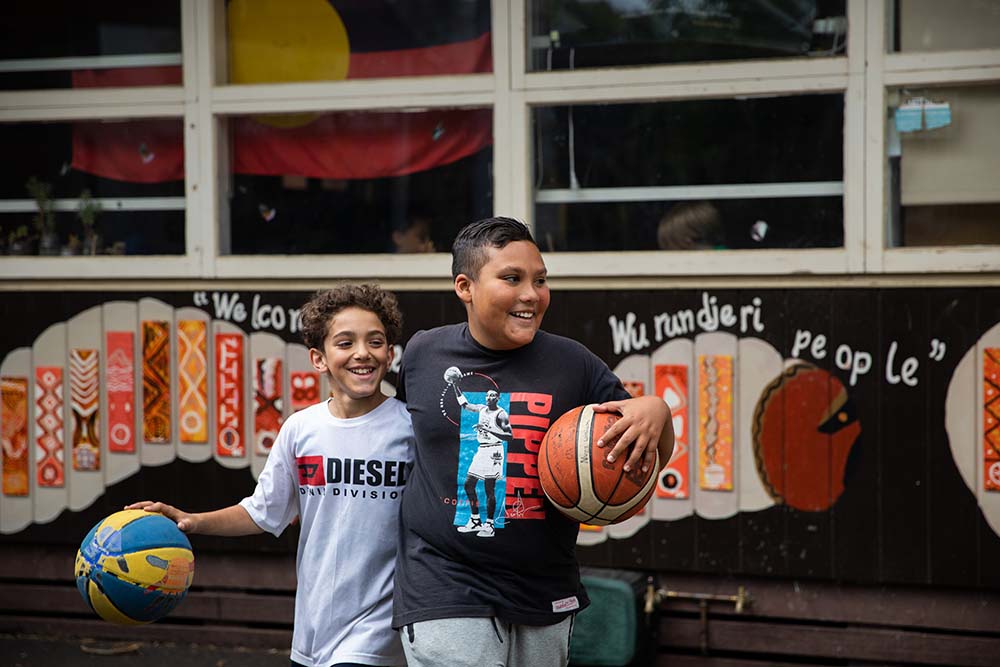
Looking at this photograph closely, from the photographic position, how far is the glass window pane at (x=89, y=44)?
698 centimetres

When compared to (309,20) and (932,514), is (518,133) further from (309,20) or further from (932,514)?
(932,514)

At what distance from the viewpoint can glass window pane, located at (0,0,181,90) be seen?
22.9 feet

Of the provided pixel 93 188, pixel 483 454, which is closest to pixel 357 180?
pixel 93 188

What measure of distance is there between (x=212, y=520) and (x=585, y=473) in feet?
4.23

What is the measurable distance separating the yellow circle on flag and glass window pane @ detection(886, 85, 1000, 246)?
9.34 ft

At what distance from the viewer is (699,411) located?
6090 millimetres

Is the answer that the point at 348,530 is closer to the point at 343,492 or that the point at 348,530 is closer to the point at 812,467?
the point at 343,492

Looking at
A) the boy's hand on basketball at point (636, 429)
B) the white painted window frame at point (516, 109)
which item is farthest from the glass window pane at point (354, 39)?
the boy's hand on basketball at point (636, 429)

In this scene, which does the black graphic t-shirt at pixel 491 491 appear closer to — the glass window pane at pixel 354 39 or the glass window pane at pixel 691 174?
the glass window pane at pixel 691 174

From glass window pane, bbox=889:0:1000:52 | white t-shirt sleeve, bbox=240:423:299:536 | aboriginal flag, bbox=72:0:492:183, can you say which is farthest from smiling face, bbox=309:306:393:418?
glass window pane, bbox=889:0:1000:52

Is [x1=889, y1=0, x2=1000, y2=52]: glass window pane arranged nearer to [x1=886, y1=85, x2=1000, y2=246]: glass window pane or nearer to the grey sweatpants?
[x1=886, y1=85, x2=1000, y2=246]: glass window pane

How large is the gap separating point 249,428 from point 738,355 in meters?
2.58

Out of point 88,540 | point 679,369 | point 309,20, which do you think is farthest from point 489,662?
point 309,20

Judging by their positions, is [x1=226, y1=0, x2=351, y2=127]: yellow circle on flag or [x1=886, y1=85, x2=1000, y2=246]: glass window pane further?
[x1=226, y1=0, x2=351, y2=127]: yellow circle on flag
